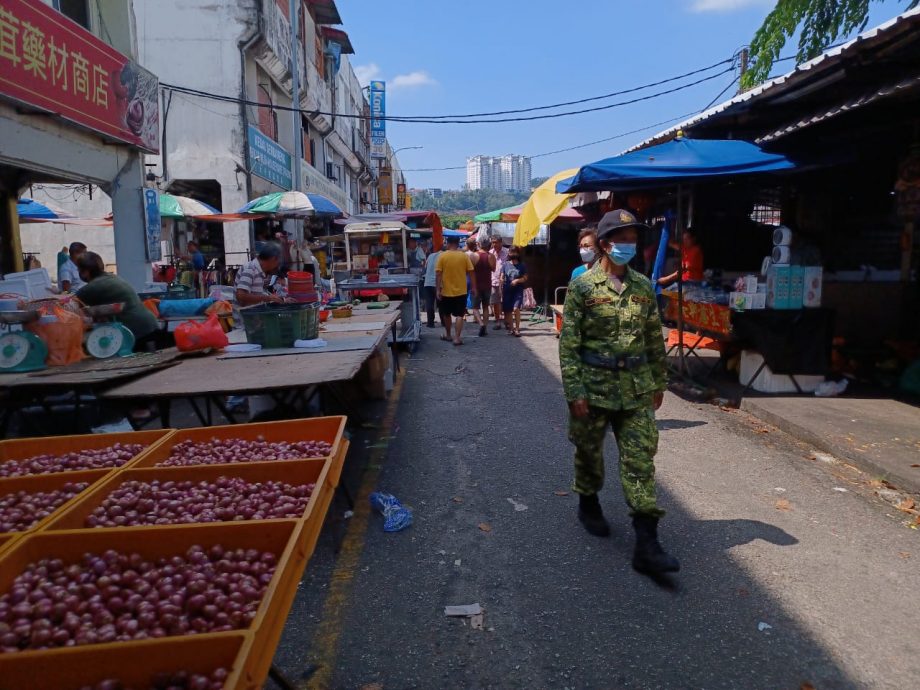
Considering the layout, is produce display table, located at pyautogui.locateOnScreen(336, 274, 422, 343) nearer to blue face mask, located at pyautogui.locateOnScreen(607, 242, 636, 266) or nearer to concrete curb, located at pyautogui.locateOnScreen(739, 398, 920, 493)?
concrete curb, located at pyautogui.locateOnScreen(739, 398, 920, 493)

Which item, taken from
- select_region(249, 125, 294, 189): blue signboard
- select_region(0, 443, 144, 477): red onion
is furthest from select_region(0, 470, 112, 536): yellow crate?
select_region(249, 125, 294, 189): blue signboard

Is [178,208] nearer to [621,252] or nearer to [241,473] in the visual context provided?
[241,473]

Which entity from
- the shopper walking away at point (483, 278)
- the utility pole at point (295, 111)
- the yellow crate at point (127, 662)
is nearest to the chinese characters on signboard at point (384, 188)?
the utility pole at point (295, 111)

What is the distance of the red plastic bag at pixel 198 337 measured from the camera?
570cm

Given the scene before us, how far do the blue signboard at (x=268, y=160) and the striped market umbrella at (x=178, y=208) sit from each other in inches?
148

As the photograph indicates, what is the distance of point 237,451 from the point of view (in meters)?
3.56

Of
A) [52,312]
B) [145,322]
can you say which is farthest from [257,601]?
[145,322]

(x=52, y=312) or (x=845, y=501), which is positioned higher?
(x=52, y=312)

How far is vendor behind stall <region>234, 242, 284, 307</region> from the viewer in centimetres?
687

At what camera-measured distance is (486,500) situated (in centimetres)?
482

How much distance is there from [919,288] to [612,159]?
4648mm

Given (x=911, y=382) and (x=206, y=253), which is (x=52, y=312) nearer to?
(x=911, y=382)

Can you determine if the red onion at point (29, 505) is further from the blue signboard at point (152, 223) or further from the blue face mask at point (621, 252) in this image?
the blue signboard at point (152, 223)

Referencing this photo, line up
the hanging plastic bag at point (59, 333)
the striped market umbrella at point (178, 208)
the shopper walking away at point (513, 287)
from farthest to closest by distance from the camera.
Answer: the striped market umbrella at point (178, 208), the shopper walking away at point (513, 287), the hanging plastic bag at point (59, 333)
